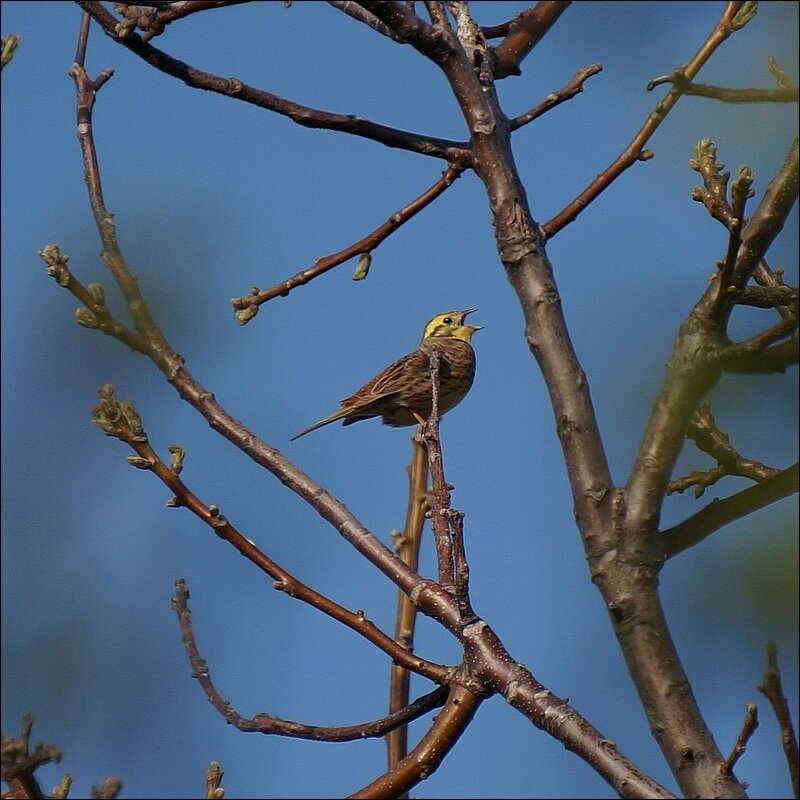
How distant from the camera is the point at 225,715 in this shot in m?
3.09

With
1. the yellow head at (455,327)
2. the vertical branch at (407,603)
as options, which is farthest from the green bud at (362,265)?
the yellow head at (455,327)

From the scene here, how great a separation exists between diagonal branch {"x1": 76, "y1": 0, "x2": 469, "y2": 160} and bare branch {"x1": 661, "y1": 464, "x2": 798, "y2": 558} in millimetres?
1222

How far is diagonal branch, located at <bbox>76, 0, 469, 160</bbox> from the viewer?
3051mm

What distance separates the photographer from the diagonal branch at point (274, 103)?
120 inches

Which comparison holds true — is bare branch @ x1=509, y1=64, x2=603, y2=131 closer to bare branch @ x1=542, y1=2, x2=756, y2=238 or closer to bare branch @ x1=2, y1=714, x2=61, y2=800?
bare branch @ x1=542, y1=2, x2=756, y2=238

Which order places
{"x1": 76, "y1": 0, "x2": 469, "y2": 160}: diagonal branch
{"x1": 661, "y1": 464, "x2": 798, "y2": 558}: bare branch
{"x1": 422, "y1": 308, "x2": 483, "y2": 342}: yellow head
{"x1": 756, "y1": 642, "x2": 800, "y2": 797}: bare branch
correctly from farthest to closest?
{"x1": 422, "y1": 308, "x2": 483, "y2": 342}: yellow head < {"x1": 76, "y1": 0, "x2": 469, "y2": 160}: diagonal branch < {"x1": 661, "y1": 464, "x2": 798, "y2": 558}: bare branch < {"x1": 756, "y1": 642, "x2": 800, "y2": 797}: bare branch

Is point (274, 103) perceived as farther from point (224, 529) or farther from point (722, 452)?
point (722, 452)

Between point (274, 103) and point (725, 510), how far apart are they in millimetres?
1653

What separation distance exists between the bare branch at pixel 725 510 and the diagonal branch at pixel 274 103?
1.22 m

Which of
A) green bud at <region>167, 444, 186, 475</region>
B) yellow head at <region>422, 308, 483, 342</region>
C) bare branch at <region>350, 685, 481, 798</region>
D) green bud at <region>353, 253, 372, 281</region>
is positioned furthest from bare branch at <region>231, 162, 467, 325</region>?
yellow head at <region>422, 308, 483, 342</region>

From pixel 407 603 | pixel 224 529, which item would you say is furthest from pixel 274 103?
pixel 407 603

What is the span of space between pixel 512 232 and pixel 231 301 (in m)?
1.24

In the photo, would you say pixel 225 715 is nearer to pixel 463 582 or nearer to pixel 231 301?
pixel 463 582

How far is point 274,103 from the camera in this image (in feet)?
10.3
